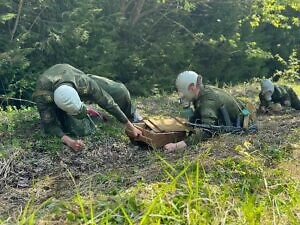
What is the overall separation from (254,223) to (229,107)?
2878mm

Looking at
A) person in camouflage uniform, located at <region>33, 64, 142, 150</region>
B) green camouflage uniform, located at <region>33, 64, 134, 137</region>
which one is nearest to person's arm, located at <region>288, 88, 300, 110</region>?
green camouflage uniform, located at <region>33, 64, 134, 137</region>

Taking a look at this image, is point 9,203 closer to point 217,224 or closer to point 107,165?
point 107,165

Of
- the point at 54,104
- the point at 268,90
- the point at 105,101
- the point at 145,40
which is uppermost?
the point at 105,101

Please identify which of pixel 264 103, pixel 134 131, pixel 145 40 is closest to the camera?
pixel 134 131

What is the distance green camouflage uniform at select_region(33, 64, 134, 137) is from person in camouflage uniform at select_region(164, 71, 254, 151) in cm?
74

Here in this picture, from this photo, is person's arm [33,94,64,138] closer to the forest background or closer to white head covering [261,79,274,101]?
white head covering [261,79,274,101]

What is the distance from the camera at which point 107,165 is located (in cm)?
559

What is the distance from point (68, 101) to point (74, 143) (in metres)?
0.62

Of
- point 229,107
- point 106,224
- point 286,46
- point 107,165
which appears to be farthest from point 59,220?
point 286,46

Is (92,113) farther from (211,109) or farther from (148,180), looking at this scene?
(148,180)

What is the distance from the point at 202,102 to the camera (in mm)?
6039

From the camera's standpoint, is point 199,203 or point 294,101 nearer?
point 199,203

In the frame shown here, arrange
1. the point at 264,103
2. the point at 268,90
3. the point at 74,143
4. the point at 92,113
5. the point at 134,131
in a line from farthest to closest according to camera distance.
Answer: the point at 264,103
the point at 268,90
the point at 92,113
the point at 74,143
the point at 134,131

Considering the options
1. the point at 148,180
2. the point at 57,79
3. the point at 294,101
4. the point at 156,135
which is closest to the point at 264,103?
the point at 294,101
